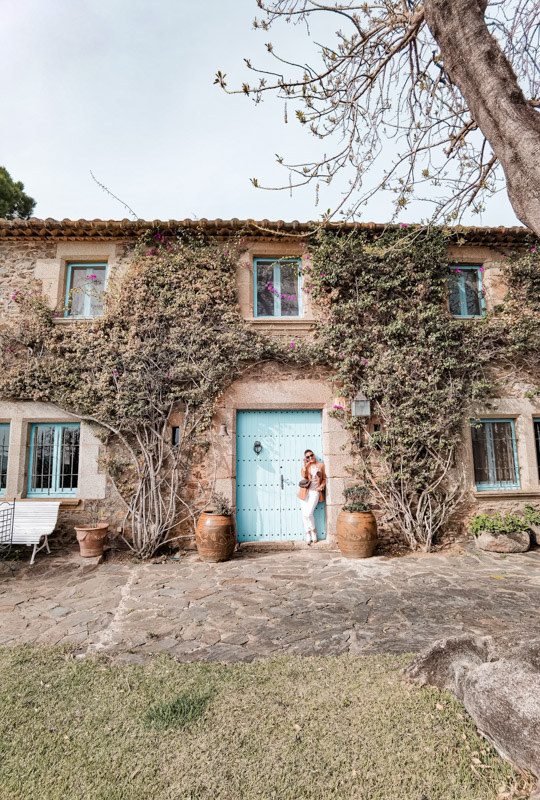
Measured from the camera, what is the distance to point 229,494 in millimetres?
6891

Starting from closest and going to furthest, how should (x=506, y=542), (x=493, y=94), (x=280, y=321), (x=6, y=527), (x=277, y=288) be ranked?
(x=493, y=94), (x=6, y=527), (x=506, y=542), (x=280, y=321), (x=277, y=288)

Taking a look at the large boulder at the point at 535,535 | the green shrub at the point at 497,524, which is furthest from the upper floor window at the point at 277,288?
the large boulder at the point at 535,535

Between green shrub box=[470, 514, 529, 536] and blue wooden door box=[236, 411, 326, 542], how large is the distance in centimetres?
248

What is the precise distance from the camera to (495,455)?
751 cm

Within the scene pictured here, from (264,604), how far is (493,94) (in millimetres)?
4891

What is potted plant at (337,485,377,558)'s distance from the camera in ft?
20.9

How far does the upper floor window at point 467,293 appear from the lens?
786cm

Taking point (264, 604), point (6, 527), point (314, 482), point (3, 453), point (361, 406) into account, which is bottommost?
point (264, 604)

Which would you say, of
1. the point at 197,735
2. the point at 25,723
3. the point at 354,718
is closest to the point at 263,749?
the point at 197,735

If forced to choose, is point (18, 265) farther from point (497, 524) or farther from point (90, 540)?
point (497, 524)

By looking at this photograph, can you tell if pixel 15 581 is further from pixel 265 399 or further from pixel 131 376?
pixel 265 399

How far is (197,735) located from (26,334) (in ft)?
22.0

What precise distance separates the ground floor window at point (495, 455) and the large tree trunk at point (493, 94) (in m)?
5.29

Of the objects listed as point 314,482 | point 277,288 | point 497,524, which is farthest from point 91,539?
point 497,524
